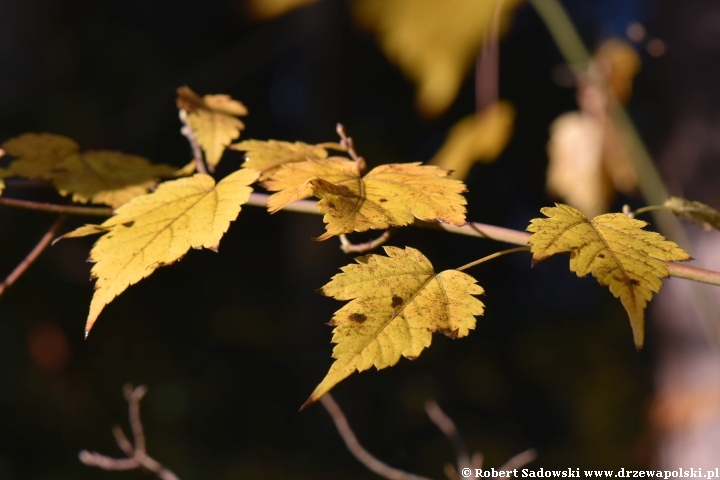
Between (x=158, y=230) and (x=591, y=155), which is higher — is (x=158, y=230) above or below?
below

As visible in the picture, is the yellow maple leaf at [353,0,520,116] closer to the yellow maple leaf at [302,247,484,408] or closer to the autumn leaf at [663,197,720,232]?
the autumn leaf at [663,197,720,232]

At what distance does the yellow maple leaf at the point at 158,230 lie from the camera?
0.54 m

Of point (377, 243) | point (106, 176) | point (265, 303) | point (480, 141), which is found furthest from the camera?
point (265, 303)

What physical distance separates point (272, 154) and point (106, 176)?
20 centimetres

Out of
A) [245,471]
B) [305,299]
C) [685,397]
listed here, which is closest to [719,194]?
[685,397]

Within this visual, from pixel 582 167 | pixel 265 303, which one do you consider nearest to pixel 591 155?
pixel 582 167

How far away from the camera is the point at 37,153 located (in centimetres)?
75

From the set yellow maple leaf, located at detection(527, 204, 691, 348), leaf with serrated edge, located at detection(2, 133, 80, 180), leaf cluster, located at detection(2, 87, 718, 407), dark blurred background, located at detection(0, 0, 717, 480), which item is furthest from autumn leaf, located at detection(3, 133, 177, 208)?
dark blurred background, located at detection(0, 0, 717, 480)

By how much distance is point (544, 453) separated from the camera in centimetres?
495

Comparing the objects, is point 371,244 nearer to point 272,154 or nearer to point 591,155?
point 272,154

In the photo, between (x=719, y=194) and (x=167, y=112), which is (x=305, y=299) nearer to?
(x=167, y=112)

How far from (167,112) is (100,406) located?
1.86m

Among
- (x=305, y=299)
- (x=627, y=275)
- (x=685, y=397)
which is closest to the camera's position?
(x=627, y=275)

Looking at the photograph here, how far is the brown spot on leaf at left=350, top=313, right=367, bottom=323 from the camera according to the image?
1.60ft
